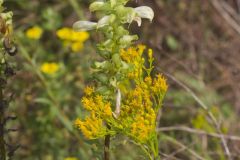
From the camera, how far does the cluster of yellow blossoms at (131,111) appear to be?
6.44 feet

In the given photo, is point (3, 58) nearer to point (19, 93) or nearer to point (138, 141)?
point (138, 141)

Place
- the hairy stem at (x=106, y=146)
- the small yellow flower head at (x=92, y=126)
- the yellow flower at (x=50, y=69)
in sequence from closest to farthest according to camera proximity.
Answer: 1. the small yellow flower head at (x=92, y=126)
2. the hairy stem at (x=106, y=146)
3. the yellow flower at (x=50, y=69)

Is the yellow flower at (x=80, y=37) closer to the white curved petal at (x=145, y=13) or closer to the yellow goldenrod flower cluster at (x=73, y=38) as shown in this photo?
the yellow goldenrod flower cluster at (x=73, y=38)

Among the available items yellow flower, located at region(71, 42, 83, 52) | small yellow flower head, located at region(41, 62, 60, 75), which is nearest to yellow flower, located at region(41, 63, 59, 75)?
small yellow flower head, located at region(41, 62, 60, 75)

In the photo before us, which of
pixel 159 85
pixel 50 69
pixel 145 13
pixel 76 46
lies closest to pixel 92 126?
pixel 159 85

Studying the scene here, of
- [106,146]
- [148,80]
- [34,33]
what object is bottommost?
[106,146]

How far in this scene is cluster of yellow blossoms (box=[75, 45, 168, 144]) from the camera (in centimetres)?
196

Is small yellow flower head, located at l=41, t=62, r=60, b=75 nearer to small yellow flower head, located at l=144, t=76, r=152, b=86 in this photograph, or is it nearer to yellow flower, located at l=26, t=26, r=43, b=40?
yellow flower, located at l=26, t=26, r=43, b=40

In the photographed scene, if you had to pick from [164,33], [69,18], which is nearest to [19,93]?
[69,18]

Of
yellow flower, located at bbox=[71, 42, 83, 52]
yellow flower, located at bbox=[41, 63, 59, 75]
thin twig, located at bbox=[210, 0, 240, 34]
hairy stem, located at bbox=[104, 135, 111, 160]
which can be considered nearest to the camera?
hairy stem, located at bbox=[104, 135, 111, 160]

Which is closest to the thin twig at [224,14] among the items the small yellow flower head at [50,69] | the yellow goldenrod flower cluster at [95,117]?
the small yellow flower head at [50,69]

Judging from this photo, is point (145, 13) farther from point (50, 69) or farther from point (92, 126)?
point (50, 69)

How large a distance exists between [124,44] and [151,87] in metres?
0.17

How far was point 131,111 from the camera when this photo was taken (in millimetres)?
2045
